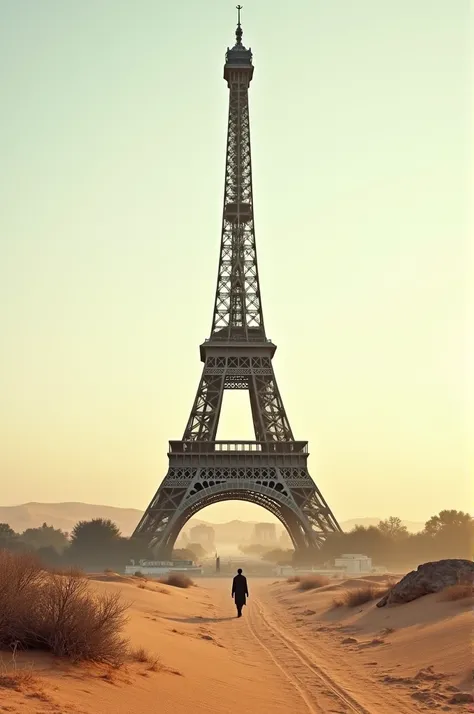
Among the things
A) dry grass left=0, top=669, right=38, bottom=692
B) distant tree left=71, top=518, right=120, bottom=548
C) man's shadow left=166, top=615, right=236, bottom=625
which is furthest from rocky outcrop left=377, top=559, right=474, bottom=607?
distant tree left=71, top=518, right=120, bottom=548

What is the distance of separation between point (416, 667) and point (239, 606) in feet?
40.5

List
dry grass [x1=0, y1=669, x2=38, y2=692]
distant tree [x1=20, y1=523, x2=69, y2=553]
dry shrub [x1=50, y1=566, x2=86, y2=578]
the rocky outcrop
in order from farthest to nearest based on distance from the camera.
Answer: distant tree [x1=20, y1=523, x2=69, y2=553]
the rocky outcrop
dry shrub [x1=50, y1=566, x2=86, y2=578]
dry grass [x1=0, y1=669, x2=38, y2=692]

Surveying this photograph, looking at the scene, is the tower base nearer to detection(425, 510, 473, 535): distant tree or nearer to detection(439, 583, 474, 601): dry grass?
detection(425, 510, 473, 535): distant tree

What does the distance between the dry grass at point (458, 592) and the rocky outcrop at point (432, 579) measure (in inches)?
37.3

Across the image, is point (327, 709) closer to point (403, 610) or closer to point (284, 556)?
point (403, 610)

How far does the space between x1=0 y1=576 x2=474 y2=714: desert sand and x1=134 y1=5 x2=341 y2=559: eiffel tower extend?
129ft

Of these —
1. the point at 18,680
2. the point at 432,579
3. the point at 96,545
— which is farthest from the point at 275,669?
the point at 96,545

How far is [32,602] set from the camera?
476 inches

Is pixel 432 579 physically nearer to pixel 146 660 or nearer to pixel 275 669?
pixel 275 669

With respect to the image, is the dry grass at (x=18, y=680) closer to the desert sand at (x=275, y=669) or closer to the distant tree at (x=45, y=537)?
the desert sand at (x=275, y=669)

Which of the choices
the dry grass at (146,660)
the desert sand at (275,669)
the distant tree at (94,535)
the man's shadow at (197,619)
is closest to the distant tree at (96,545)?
the distant tree at (94,535)

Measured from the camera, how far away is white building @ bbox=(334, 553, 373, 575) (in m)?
61.7

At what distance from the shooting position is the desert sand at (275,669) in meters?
10.3

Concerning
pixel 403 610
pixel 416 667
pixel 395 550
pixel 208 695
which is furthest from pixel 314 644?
pixel 395 550
